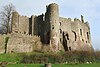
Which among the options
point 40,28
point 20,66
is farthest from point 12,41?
point 20,66

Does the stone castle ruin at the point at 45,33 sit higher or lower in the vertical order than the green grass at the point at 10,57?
higher

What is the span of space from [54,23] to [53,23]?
8.7 inches

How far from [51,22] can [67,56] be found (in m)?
11.5

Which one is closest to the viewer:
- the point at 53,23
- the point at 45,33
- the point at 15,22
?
the point at 53,23

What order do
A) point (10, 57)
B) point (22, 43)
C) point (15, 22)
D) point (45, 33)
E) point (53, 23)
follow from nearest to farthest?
point (10, 57), point (22, 43), point (53, 23), point (45, 33), point (15, 22)

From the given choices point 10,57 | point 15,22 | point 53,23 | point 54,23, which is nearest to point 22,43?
point 10,57

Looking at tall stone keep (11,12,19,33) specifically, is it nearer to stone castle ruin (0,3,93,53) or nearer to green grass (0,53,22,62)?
stone castle ruin (0,3,93,53)

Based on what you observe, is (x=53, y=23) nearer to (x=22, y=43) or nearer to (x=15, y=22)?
(x=15, y=22)

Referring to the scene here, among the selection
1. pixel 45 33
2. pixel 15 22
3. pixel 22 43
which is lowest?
pixel 22 43

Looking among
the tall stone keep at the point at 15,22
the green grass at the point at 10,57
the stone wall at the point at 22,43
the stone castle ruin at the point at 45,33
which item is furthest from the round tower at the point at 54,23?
the green grass at the point at 10,57

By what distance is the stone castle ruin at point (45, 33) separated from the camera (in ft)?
168

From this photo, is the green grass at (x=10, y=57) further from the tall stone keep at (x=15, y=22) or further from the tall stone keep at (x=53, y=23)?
the tall stone keep at (x=15, y=22)

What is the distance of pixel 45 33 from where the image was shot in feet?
183

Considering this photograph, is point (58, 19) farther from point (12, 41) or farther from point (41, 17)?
point (12, 41)
